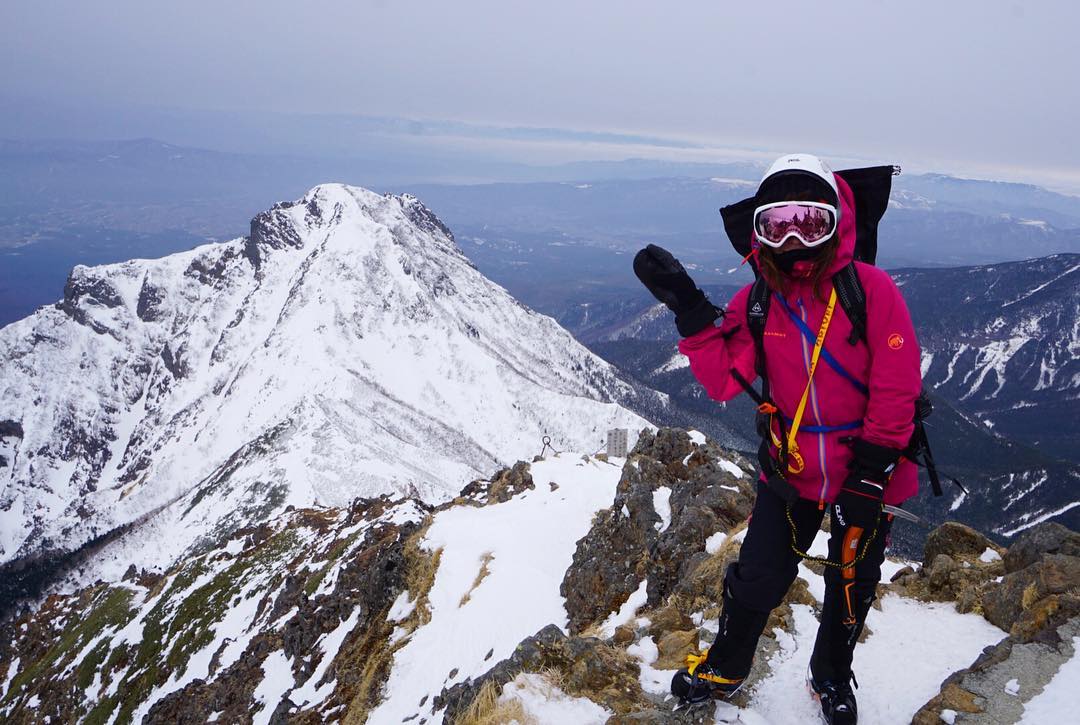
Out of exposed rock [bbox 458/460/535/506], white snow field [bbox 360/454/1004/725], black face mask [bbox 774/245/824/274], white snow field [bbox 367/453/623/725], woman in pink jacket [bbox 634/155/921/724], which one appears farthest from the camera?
exposed rock [bbox 458/460/535/506]

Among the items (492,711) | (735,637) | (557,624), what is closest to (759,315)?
(735,637)

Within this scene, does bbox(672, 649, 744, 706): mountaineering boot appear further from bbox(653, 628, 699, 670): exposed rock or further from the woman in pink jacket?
bbox(653, 628, 699, 670): exposed rock

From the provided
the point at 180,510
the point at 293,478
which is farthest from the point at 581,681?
the point at 180,510

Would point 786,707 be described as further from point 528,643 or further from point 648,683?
point 528,643

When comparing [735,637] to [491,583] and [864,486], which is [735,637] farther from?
[491,583]

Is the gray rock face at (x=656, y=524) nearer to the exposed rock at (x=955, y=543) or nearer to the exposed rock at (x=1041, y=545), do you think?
the exposed rock at (x=955, y=543)

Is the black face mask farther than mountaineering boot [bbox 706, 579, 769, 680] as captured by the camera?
No

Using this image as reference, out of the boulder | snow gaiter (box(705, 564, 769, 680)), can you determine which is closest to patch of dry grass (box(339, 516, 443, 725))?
snow gaiter (box(705, 564, 769, 680))

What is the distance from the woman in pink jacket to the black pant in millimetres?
14

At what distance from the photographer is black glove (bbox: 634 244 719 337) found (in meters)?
5.71

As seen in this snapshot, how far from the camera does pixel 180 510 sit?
146m

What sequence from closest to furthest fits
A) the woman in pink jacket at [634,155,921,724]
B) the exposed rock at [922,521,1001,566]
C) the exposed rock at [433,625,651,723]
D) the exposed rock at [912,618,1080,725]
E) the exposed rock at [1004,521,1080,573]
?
the woman in pink jacket at [634,155,921,724] → the exposed rock at [912,618,1080,725] → the exposed rock at [433,625,651,723] → the exposed rock at [1004,521,1080,573] → the exposed rock at [922,521,1001,566]

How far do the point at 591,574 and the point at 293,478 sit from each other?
119 meters

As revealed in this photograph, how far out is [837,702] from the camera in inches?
255
